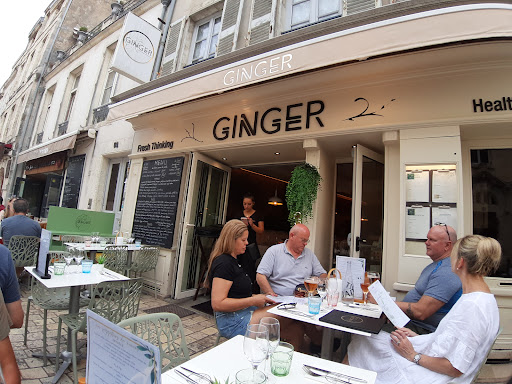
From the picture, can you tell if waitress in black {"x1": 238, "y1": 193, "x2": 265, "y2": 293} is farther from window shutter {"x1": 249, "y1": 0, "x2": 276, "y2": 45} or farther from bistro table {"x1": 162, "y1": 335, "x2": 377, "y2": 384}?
window shutter {"x1": 249, "y1": 0, "x2": 276, "y2": 45}

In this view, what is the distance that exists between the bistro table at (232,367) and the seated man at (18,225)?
196 inches

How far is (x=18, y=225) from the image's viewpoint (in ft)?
15.5

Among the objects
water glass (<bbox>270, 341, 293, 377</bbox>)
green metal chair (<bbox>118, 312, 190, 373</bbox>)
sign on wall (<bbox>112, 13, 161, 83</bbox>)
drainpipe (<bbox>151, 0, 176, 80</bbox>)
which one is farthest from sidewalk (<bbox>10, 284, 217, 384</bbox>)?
drainpipe (<bbox>151, 0, 176, 80</bbox>)

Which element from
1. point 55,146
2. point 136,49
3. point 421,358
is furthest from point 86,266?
point 55,146

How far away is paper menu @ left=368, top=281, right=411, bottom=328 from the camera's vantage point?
1900mm

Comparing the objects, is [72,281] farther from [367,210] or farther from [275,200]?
[275,200]

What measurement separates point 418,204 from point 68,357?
3.93 m

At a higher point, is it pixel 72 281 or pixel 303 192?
pixel 303 192

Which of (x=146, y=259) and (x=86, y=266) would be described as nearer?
(x=86, y=266)

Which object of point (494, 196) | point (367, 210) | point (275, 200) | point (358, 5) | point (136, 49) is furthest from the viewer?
point (275, 200)

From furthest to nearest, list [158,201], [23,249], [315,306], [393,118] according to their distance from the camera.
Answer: [158,201] < [23,249] < [393,118] < [315,306]

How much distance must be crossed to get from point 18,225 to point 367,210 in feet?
18.4

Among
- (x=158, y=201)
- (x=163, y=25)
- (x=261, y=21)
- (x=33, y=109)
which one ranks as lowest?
(x=158, y=201)

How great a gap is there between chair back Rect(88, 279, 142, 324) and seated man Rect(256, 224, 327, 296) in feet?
4.22
